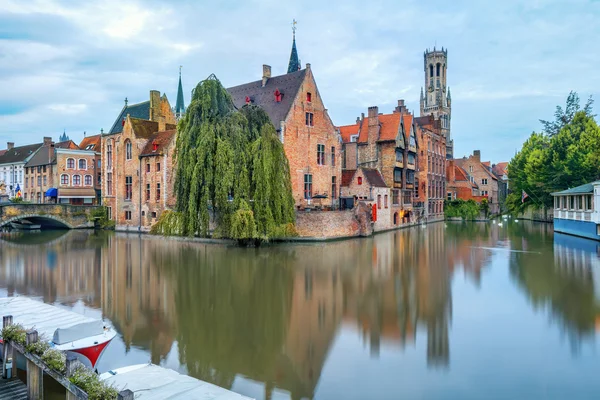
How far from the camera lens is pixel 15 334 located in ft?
23.9

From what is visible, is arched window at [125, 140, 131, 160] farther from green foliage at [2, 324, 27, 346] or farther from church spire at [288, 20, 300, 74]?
green foliage at [2, 324, 27, 346]

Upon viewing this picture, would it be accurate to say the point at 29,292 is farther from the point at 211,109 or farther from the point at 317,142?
the point at 317,142

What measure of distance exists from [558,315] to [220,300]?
9.75 metres

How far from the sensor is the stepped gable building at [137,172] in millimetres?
36531

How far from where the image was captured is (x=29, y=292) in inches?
594

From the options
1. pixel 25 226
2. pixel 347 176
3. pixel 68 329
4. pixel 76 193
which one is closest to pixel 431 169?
pixel 347 176

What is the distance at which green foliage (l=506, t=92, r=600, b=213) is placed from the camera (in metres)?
41.3

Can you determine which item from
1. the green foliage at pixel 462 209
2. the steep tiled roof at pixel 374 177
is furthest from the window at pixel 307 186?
the green foliage at pixel 462 209

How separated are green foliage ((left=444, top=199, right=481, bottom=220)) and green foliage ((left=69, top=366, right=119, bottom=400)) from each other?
5672 centimetres

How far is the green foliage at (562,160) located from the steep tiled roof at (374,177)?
18.0 m

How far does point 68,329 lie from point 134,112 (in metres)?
45.6

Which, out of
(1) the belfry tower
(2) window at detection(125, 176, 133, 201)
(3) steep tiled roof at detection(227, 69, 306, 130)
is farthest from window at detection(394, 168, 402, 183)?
(1) the belfry tower

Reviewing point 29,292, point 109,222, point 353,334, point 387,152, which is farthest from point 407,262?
point 109,222

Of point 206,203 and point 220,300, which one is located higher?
point 206,203
